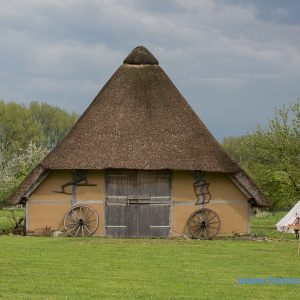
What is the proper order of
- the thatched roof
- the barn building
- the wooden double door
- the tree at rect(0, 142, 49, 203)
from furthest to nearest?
the tree at rect(0, 142, 49, 203) < the wooden double door < the barn building < the thatched roof

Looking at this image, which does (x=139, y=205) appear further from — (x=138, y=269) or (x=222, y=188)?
(x=138, y=269)

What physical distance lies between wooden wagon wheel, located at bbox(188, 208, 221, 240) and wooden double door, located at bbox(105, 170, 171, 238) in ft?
3.26

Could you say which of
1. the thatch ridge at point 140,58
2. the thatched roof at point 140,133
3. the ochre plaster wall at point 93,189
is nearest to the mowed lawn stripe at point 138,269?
the ochre plaster wall at point 93,189

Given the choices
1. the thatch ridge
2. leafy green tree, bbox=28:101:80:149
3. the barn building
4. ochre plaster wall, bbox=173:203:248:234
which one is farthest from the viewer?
leafy green tree, bbox=28:101:80:149

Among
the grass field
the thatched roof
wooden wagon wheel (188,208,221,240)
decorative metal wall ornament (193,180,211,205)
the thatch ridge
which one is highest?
the thatch ridge

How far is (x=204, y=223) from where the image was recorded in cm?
1647

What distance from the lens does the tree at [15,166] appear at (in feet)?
139

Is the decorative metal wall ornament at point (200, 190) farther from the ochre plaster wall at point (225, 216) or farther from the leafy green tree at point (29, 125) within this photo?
the leafy green tree at point (29, 125)

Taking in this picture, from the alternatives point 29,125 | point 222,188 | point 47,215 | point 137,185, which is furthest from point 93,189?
point 29,125

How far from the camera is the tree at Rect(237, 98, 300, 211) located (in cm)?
2433

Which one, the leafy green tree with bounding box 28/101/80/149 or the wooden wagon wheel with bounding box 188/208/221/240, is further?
the leafy green tree with bounding box 28/101/80/149

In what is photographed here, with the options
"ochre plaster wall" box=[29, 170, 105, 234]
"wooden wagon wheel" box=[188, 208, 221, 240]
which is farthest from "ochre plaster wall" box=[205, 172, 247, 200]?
"ochre plaster wall" box=[29, 170, 105, 234]

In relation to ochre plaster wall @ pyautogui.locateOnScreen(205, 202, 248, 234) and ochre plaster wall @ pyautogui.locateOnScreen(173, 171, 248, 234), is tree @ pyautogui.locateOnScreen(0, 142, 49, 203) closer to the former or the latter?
ochre plaster wall @ pyautogui.locateOnScreen(173, 171, 248, 234)

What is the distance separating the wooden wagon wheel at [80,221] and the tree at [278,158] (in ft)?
38.2
